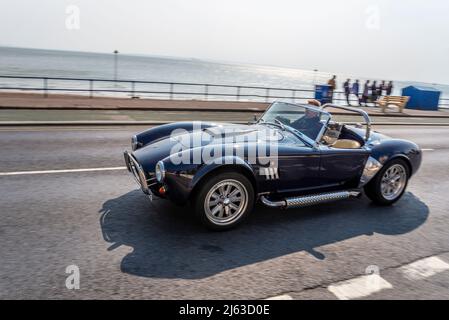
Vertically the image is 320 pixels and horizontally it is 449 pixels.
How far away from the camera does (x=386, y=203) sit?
6.30 metres

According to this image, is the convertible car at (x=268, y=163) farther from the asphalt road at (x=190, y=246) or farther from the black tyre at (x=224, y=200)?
the asphalt road at (x=190, y=246)

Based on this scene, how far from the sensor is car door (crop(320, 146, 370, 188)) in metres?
5.48

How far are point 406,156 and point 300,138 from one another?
6.72 ft

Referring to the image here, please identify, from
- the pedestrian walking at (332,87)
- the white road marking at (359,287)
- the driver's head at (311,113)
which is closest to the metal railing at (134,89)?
the pedestrian walking at (332,87)

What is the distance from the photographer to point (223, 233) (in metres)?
4.88

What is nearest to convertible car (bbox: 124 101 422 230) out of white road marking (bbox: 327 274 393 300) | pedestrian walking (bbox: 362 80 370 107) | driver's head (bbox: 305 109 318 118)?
driver's head (bbox: 305 109 318 118)

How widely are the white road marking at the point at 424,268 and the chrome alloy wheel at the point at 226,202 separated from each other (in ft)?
6.44

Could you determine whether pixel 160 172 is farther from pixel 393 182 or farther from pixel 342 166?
pixel 393 182

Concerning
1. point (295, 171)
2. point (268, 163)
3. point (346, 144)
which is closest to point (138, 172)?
point (268, 163)

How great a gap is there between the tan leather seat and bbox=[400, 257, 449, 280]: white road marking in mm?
2033

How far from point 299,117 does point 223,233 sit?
2399 mm

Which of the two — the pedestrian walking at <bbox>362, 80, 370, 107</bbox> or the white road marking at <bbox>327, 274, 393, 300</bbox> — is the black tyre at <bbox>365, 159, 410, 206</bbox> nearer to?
the white road marking at <bbox>327, 274, 393, 300</bbox>
